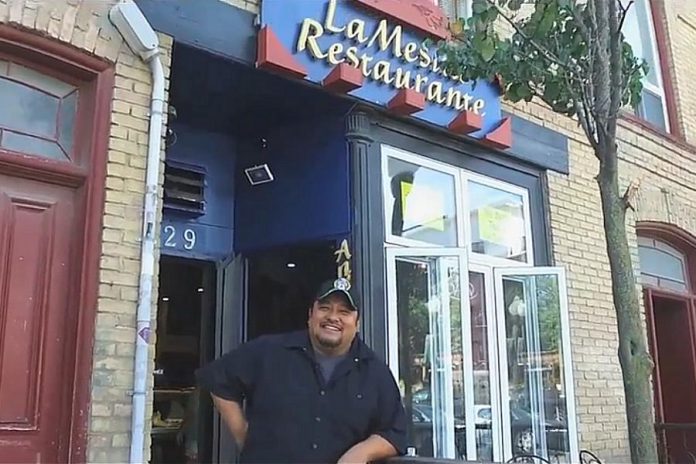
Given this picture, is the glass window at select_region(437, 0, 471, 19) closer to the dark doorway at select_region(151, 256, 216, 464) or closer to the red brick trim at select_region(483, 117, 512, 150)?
the red brick trim at select_region(483, 117, 512, 150)

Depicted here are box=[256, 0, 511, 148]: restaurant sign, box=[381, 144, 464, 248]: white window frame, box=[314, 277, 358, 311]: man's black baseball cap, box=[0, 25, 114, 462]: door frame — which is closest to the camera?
box=[314, 277, 358, 311]: man's black baseball cap

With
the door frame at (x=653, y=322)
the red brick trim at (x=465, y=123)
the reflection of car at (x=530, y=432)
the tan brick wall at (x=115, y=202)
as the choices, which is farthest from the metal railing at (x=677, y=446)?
the tan brick wall at (x=115, y=202)

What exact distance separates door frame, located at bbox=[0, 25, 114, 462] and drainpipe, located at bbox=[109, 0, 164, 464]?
9.1 inches

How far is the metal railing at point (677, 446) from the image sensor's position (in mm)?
8227

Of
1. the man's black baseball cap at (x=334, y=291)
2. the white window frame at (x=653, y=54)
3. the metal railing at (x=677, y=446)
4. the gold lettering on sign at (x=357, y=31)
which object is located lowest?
the metal railing at (x=677, y=446)

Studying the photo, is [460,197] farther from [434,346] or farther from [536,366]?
[536,366]

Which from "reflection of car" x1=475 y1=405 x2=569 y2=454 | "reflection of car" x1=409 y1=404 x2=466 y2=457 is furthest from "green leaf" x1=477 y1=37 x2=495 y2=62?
"reflection of car" x1=475 y1=405 x2=569 y2=454

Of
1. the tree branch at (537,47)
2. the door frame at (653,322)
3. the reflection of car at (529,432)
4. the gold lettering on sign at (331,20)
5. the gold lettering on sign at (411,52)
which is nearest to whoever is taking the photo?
the tree branch at (537,47)

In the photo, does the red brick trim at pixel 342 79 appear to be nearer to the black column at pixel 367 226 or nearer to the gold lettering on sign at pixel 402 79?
the black column at pixel 367 226

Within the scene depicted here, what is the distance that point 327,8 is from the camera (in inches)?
218

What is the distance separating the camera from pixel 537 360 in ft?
22.3

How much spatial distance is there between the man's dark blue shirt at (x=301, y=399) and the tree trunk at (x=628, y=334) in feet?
3.79

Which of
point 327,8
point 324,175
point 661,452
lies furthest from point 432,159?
point 661,452

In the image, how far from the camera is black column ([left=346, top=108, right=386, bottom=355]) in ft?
18.3
